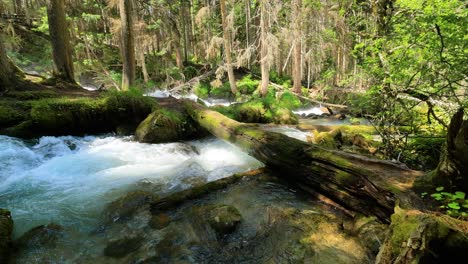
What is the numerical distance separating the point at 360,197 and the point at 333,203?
23.8 inches

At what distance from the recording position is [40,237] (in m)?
3.95

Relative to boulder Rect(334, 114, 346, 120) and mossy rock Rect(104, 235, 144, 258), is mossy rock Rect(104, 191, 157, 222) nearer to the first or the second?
mossy rock Rect(104, 235, 144, 258)

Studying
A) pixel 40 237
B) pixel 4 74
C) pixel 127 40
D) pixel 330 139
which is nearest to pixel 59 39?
pixel 127 40

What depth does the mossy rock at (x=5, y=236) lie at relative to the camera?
344 cm

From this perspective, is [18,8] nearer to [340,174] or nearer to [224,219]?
[224,219]

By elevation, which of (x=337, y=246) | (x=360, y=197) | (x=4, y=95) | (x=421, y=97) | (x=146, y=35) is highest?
(x=146, y=35)

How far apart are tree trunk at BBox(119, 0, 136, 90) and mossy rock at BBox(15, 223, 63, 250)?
29.9ft

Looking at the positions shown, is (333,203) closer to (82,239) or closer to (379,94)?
(379,94)

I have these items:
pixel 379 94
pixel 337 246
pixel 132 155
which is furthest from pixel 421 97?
pixel 132 155

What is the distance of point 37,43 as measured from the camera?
2106 centimetres

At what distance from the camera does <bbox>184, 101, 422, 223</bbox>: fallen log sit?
138 inches

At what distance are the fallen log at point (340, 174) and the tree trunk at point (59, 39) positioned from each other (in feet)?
30.4

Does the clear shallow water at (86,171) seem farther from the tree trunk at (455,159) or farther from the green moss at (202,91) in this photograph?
the green moss at (202,91)

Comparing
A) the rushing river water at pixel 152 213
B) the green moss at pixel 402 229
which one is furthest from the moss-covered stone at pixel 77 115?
the green moss at pixel 402 229
